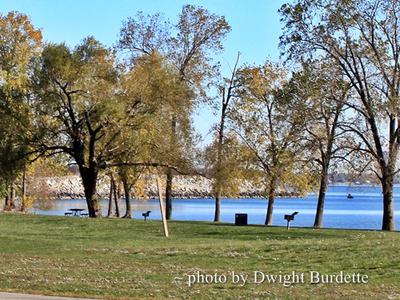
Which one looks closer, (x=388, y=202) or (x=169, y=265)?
(x=169, y=265)

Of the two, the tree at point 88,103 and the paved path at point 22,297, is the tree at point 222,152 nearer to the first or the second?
the tree at point 88,103

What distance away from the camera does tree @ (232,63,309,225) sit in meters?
35.5

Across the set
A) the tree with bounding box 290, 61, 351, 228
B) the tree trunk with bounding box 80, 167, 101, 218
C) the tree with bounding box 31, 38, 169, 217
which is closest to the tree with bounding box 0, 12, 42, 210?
the tree with bounding box 31, 38, 169, 217

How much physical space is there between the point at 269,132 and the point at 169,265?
1005 inches

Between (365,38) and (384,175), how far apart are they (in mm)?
6531

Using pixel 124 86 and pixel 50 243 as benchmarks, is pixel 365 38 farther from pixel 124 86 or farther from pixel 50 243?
pixel 50 243

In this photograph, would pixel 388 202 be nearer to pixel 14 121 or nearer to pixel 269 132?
pixel 269 132

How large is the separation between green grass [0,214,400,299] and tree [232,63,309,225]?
1132 centimetres

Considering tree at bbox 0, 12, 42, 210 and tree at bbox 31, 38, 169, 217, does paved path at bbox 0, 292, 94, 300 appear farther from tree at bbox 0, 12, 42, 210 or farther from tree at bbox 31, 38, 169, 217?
tree at bbox 0, 12, 42, 210

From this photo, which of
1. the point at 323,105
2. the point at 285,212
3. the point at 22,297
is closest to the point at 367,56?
the point at 323,105

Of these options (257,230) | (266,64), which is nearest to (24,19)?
(266,64)

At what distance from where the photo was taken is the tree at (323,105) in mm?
31594

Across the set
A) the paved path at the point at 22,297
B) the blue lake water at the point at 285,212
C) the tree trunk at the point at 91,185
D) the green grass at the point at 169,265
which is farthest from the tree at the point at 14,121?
the paved path at the point at 22,297

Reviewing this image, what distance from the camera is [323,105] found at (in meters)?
32.5
